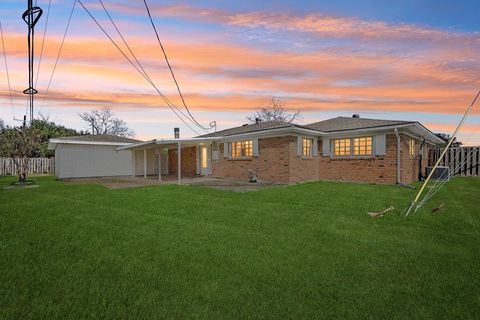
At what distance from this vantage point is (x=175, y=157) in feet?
87.5

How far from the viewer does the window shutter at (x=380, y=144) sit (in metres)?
15.4

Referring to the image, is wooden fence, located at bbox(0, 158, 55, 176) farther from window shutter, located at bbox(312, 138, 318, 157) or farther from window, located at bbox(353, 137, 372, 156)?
window, located at bbox(353, 137, 372, 156)

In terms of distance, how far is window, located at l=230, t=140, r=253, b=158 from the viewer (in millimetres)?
18319

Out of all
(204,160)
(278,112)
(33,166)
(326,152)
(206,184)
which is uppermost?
(278,112)

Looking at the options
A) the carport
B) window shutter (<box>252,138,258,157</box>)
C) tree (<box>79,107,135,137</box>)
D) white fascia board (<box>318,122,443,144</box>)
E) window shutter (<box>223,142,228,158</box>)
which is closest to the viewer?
white fascia board (<box>318,122,443,144</box>)

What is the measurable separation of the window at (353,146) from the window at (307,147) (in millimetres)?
1462

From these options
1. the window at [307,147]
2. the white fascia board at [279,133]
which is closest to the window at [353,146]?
the white fascia board at [279,133]

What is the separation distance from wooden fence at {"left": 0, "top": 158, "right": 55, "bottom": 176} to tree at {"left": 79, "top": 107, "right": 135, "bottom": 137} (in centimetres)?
2095

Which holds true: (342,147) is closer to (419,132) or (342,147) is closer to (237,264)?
(419,132)

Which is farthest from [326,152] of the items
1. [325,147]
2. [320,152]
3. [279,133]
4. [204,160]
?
[204,160]

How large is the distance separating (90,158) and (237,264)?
2203cm

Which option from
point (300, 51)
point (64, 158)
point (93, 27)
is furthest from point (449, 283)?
point (64, 158)

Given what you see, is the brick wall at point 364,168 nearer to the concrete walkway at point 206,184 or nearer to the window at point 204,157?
the concrete walkway at point 206,184

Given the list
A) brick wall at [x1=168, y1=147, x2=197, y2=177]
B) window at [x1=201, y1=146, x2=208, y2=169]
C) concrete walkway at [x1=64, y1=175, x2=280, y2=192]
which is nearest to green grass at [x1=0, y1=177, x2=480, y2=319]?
concrete walkway at [x1=64, y1=175, x2=280, y2=192]
